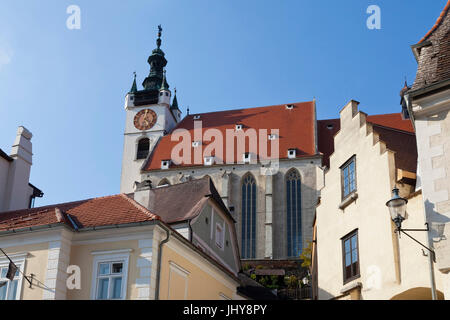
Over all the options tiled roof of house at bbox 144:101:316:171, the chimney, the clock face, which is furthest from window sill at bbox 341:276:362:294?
the clock face

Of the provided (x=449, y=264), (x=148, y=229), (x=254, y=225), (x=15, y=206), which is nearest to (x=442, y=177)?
(x=449, y=264)

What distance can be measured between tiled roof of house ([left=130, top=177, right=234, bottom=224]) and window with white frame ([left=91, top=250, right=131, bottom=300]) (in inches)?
182

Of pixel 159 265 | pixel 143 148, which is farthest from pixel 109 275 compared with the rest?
pixel 143 148

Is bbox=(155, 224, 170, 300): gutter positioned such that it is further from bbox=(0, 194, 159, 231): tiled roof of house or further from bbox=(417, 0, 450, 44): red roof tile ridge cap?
bbox=(417, 0, 450, 44): red roof tile ridge cap

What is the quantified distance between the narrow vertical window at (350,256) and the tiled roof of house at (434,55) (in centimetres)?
548

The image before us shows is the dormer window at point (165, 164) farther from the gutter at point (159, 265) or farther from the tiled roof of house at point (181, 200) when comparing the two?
the gutter at point (159, 265)

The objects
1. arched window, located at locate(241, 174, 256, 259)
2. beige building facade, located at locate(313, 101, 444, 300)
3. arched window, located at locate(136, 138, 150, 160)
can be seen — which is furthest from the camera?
arched window, located at locate(136, 138, 150, 160)

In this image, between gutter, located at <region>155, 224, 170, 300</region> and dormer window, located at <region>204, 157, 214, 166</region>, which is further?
dormer window, located at <region>204, 157, 214, 166</region>

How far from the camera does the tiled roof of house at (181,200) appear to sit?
20.1m

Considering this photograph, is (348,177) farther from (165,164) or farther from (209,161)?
(165,164)

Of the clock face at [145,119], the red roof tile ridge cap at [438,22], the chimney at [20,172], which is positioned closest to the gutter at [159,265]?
the red roof tile ridge cap at [438,22]

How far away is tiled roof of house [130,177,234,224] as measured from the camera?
790 inches

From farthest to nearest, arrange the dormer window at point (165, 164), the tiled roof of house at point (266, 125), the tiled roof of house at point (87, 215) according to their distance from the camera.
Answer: the dormer window at point (165, 164) < the tiled roof of house at point (266, 125) < the tiled roof of house at point (87, 215)

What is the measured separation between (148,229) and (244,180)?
37.4 metres
